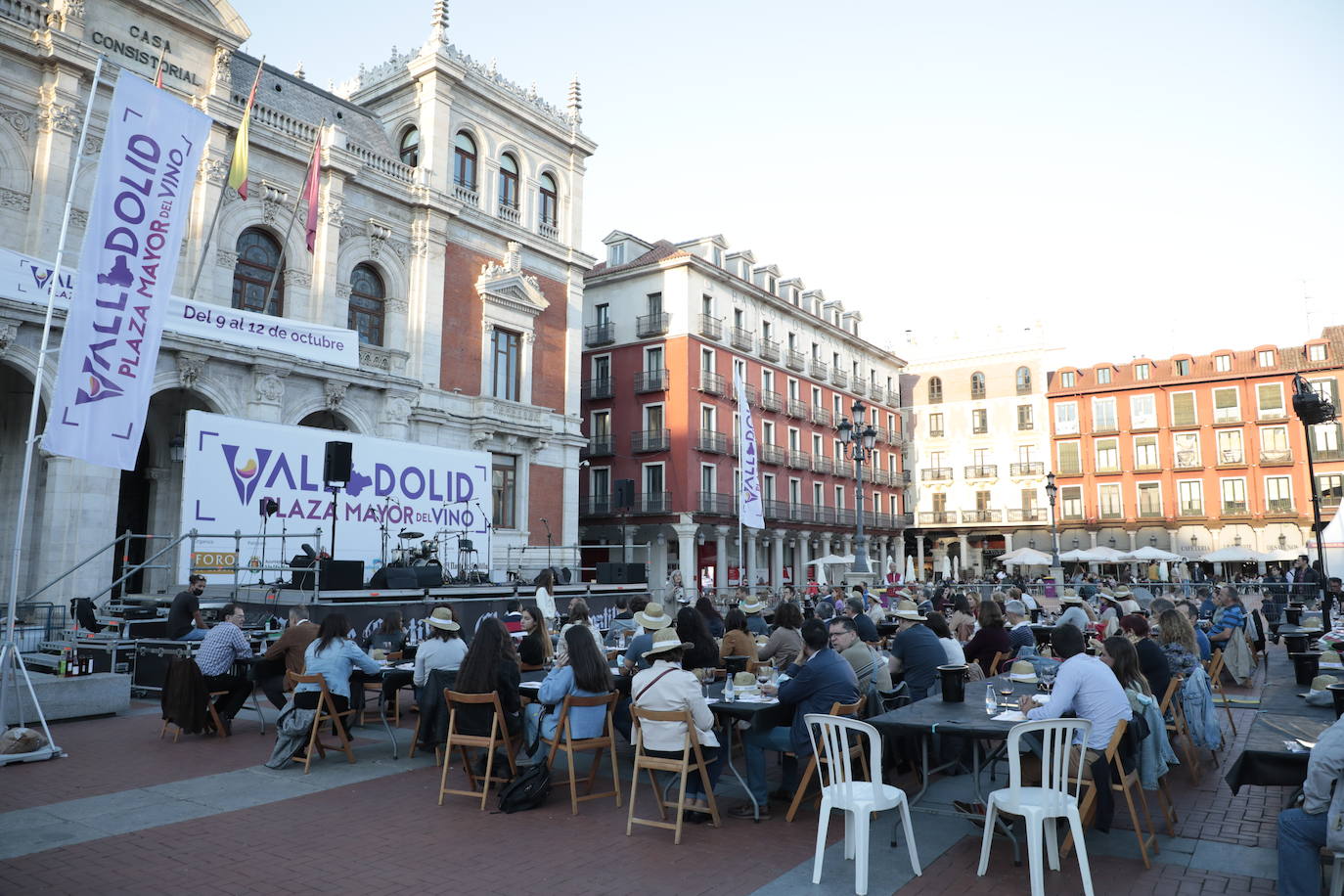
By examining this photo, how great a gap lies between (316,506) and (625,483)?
9616 mm

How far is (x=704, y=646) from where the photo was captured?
7.95 m

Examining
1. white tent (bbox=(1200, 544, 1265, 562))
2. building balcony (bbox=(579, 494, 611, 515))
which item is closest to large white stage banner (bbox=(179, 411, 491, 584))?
building balcony (bbox=(579, 494, 611, 515))

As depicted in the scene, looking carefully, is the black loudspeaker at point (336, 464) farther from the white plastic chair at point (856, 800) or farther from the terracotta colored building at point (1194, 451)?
the terracotta colored building at point (1194, 451)

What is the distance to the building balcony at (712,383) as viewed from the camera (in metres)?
34.2

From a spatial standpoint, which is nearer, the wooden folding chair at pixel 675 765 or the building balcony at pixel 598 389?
the wooden folding chair at pixel 675 765

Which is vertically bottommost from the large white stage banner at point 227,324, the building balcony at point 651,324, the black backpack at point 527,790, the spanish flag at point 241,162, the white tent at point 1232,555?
the black backpack at point 527,790

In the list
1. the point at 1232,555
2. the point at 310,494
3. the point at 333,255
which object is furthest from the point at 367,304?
the point at 1232,555

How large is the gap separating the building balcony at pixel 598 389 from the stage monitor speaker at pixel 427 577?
1938 cm

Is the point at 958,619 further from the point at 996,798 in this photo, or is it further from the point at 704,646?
the point at 996,798

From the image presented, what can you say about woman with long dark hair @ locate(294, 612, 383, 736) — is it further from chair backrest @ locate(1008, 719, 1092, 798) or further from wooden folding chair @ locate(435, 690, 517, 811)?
chair backrest @ locate(1008, 719, 1092, 798)

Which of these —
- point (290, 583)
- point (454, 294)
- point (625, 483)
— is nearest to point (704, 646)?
point (290, 583)

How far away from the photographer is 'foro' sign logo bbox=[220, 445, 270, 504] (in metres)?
15.7

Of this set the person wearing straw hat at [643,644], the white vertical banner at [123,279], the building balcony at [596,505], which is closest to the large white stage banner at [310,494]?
the white vertical banner at [123,279]

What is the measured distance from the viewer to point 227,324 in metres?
18.1
